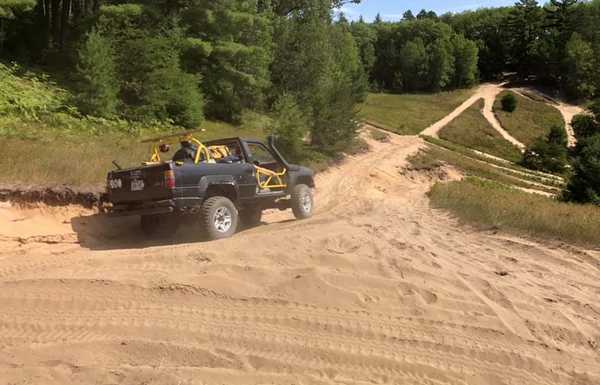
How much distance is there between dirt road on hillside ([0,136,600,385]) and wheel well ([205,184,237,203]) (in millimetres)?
955

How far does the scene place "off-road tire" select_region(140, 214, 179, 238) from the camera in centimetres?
1048

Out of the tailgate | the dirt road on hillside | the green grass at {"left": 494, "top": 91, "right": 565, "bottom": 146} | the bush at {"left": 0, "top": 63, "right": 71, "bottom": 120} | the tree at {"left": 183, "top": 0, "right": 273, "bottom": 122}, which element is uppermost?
the tree at {"left": 183, "top": 0, "right": 273, "bottom": 122}

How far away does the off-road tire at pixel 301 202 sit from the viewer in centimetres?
1302

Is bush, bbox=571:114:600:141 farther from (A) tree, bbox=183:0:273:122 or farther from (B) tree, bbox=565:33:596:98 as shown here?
(B) tree, bbox=565:33:596:98

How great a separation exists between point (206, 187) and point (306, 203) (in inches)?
150

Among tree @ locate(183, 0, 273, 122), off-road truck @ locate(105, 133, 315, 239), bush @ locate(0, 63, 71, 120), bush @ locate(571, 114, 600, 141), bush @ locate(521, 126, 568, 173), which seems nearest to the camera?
off-road truck @ locate(105, 133, 315, 239)

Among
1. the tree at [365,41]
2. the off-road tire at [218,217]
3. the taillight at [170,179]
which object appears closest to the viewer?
the taillight at [170,179]

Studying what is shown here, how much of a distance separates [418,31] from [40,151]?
111 metres

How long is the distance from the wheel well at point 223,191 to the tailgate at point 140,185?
3.18 ft

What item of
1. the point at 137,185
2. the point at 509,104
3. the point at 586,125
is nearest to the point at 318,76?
the point at 586,125

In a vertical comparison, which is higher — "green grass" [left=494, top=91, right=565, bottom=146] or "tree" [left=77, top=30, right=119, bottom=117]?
"tree" [left=77, top=30, right=119, bottom=117]

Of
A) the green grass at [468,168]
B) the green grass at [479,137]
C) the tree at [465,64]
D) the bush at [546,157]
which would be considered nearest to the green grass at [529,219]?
the green grass at [468,168]

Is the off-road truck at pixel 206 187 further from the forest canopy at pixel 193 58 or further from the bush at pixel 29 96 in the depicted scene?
the forest canopy at pixel 193 58

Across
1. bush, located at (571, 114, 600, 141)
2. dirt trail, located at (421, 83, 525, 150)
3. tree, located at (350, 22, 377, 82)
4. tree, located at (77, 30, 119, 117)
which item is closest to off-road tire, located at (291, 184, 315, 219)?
tree, located at (77, 30, 119, 117)
